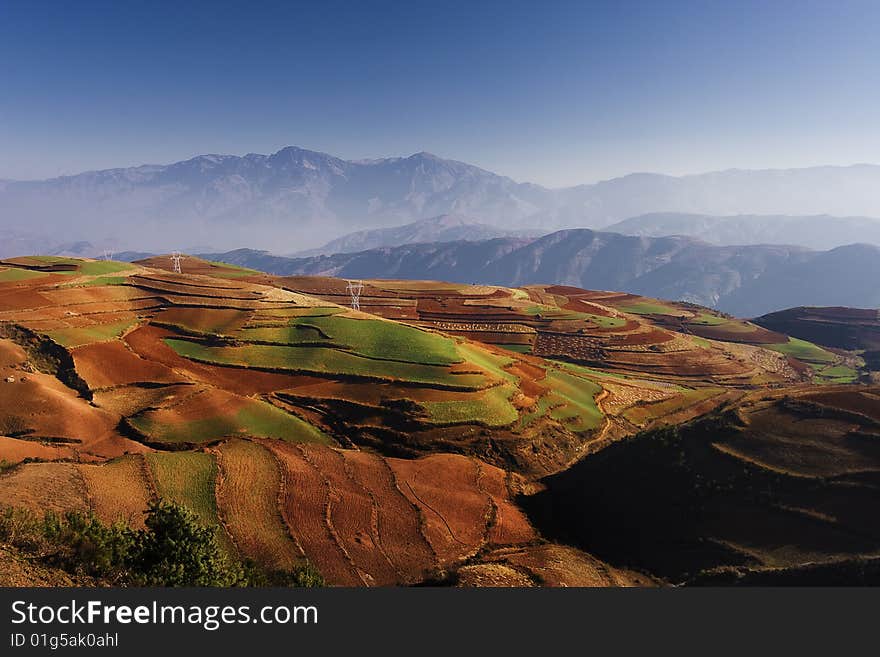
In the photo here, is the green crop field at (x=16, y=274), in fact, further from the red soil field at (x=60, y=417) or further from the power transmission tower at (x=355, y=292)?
the power transmission tower at (x=355, y=292)

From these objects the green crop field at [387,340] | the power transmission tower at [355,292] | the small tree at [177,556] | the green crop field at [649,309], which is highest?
the power transmission tower at [355,292]

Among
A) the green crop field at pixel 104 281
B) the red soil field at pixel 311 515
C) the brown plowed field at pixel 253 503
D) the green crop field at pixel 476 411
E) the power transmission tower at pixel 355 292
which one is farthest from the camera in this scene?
the power transmission tower at pixel 355 292

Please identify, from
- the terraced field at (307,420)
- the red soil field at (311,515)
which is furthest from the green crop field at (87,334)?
the red soil field at (311,515)

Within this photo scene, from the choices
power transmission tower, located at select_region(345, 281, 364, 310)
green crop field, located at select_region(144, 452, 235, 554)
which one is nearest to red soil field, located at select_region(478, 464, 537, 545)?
green crop field, located at select_region(144, 452, 235, 554)

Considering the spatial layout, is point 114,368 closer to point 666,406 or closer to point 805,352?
point 666,406

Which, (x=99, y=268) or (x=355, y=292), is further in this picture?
(x=355, y=292)

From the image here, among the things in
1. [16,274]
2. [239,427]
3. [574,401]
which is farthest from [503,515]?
[16,274]

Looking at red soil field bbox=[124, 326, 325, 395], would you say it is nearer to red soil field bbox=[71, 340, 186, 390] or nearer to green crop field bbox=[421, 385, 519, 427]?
red soil field bbox=[71, 340, 186, 390]
